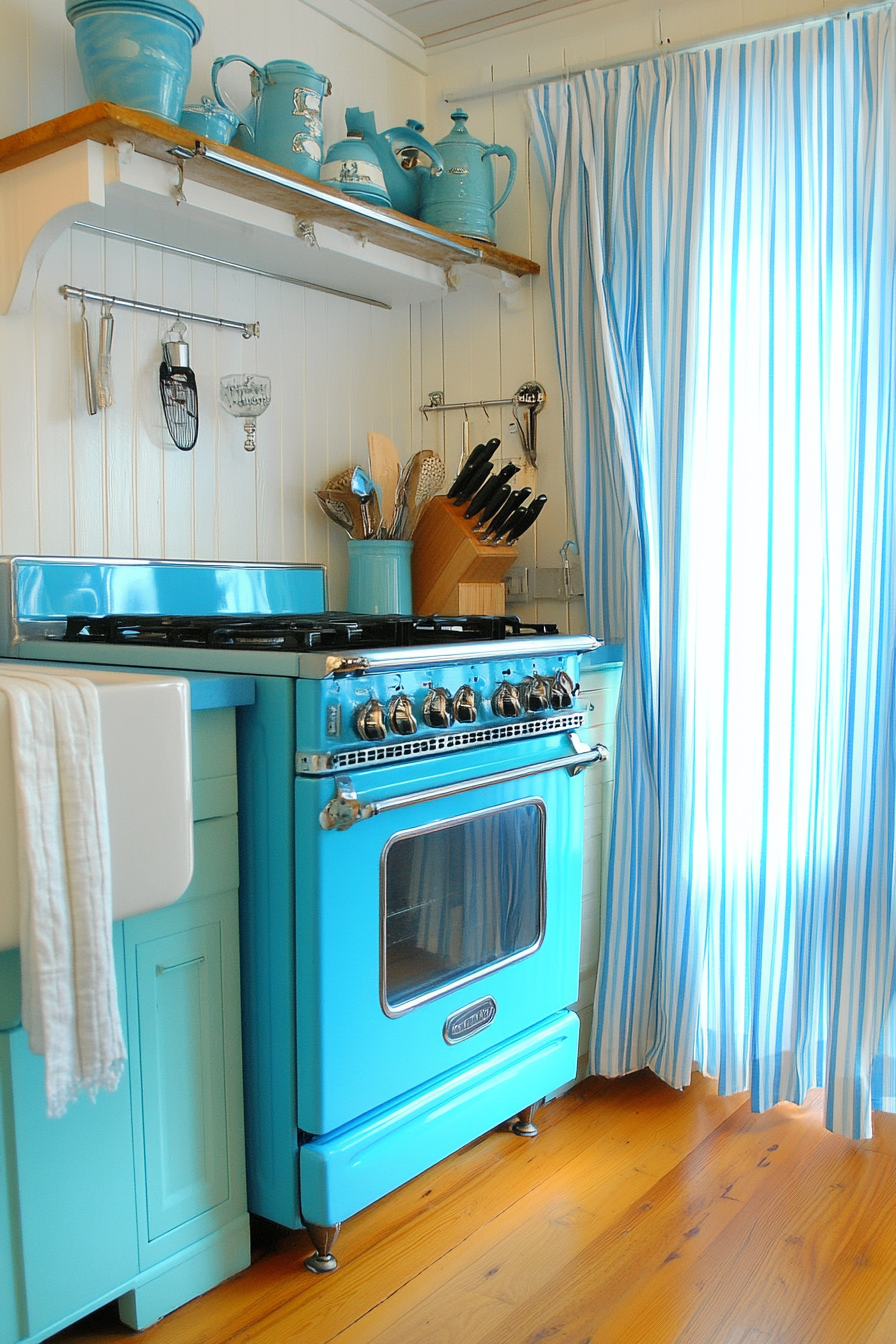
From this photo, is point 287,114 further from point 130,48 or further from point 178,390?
point 178,390

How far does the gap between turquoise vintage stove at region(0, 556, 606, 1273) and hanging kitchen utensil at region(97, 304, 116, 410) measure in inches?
11.2

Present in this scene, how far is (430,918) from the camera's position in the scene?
5.42 ft

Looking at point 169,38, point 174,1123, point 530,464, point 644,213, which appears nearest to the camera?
point 174,1123

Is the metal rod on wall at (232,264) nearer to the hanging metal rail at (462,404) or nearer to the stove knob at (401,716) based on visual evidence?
the hanging metal rail at (462,404)

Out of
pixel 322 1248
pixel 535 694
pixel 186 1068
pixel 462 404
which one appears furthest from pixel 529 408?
pixel 322 1248

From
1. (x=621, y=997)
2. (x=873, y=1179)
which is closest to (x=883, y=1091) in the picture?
(x=873, y=1179)

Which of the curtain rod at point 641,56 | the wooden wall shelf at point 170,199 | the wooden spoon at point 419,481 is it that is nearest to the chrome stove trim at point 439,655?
the wooden spoon at point 419,481

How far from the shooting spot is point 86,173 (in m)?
1.60

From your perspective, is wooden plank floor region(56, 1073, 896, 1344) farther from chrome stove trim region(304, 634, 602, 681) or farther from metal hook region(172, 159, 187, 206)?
metal hook region(172, 159, 187, 206)

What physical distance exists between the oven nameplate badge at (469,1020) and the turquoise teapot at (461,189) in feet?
4.98

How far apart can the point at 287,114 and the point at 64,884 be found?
1468mm

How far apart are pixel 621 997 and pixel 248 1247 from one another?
887mm

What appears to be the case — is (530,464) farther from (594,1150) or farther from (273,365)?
(594,1150)

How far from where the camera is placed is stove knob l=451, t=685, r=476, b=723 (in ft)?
5.37
